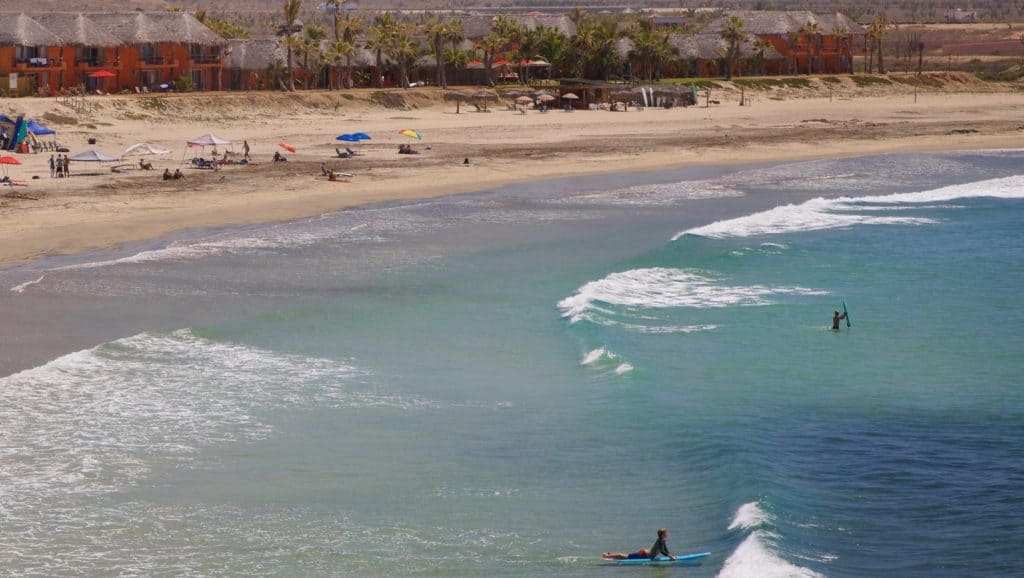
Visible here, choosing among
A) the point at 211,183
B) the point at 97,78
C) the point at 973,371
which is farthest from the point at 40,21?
the point at 973,371

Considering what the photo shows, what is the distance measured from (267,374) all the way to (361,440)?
411 cm

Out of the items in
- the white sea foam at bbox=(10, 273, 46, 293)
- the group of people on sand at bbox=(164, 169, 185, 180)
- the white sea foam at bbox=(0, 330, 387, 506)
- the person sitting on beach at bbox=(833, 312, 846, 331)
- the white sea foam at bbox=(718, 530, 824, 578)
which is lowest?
A: the white sea foam at bbox=(718, 530, 824, 578)

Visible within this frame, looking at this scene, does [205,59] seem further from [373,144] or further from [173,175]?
[173,175]

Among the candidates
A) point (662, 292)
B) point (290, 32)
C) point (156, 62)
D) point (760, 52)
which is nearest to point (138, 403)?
point (662, 292)

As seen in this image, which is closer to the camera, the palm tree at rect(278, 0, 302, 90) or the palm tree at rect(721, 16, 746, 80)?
the palm tree at rect(278, 0, 302, 90)

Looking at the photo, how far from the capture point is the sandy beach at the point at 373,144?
133 feet

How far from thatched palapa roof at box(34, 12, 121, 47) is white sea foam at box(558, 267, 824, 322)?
157 ft

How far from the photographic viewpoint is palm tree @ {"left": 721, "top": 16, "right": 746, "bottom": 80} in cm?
9844

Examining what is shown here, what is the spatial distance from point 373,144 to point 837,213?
23731 mm

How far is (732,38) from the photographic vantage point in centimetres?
9869

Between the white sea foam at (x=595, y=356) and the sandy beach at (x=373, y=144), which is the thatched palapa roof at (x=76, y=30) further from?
the white sea foam at (x=595, y=356)

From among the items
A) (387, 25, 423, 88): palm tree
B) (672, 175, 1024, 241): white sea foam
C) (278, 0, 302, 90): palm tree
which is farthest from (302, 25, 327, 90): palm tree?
(672, 175, 1024, 241): white sea foam

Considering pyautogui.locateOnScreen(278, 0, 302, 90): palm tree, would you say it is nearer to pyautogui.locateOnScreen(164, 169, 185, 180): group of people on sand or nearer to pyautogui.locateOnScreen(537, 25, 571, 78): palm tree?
pyautogui.locateOnScreen(537, 25, 571, 78): palm tree

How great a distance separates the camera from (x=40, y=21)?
71.3 meters
